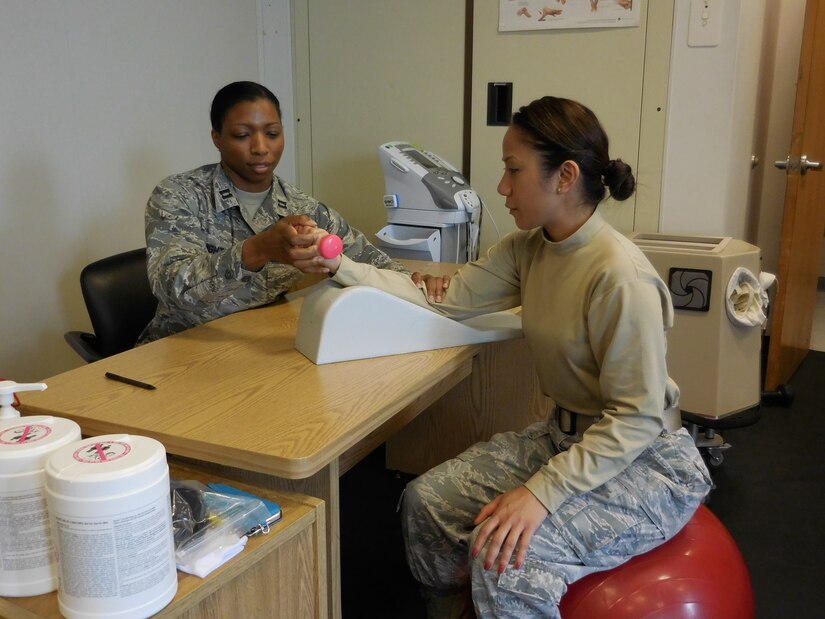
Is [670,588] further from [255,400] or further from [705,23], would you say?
[705,23]

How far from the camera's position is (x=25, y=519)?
35.0 inches

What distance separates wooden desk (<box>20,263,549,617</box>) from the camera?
3.87 feet

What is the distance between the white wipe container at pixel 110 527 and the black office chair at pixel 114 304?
1.14 m

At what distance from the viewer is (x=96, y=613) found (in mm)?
838

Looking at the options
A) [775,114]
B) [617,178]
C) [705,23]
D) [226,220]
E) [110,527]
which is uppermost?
[705,23]

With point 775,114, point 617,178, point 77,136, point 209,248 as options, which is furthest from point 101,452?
point 775,114

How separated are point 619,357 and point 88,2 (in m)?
2.12

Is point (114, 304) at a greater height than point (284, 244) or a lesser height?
lesser

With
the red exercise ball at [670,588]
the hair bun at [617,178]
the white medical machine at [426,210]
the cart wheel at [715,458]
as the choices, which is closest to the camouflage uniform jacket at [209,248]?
the white medical machine at [426,210]

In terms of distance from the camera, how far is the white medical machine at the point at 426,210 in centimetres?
271

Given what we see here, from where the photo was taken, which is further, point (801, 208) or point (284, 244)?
point (801, 208)

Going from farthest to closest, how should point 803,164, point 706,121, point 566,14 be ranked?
point 803,164
point 566,14
point 706,121

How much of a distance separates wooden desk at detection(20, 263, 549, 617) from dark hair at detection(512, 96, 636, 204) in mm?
461

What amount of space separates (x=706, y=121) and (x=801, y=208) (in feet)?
2.80
